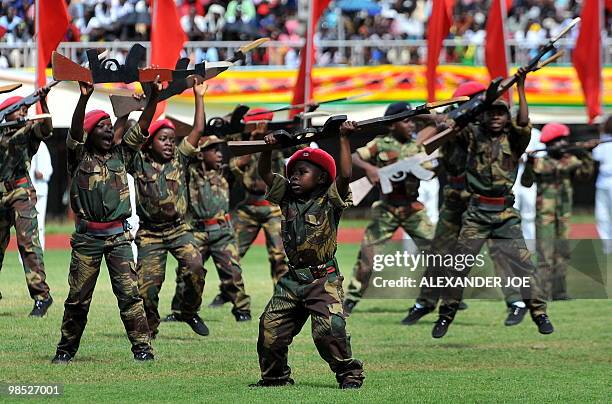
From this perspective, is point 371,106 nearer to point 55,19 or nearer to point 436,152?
point 55,19

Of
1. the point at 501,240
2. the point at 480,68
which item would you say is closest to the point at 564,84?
the point at 480,68

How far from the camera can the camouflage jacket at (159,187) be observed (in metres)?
11.8

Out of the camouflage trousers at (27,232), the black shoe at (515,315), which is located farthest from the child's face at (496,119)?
→ the camouflage trousers at (27,232)

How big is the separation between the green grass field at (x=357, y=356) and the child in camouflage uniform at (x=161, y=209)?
1.88 feet

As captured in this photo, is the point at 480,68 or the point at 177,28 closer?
the point at 177,28

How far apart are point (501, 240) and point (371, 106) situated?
13733 millimetres

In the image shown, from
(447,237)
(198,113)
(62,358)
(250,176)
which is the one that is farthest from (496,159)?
(62,358)

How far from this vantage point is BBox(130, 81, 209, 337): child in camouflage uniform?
11750mm

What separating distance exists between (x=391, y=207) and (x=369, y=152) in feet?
2.12

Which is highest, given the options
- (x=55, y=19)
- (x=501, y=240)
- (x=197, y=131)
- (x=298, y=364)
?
(x=55, y=19)

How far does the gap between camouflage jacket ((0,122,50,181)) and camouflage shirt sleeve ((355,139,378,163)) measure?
3.45 m

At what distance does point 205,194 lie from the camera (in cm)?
1395

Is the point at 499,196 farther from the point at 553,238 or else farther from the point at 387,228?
the point at 553,238

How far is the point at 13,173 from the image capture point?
13.3 metres
